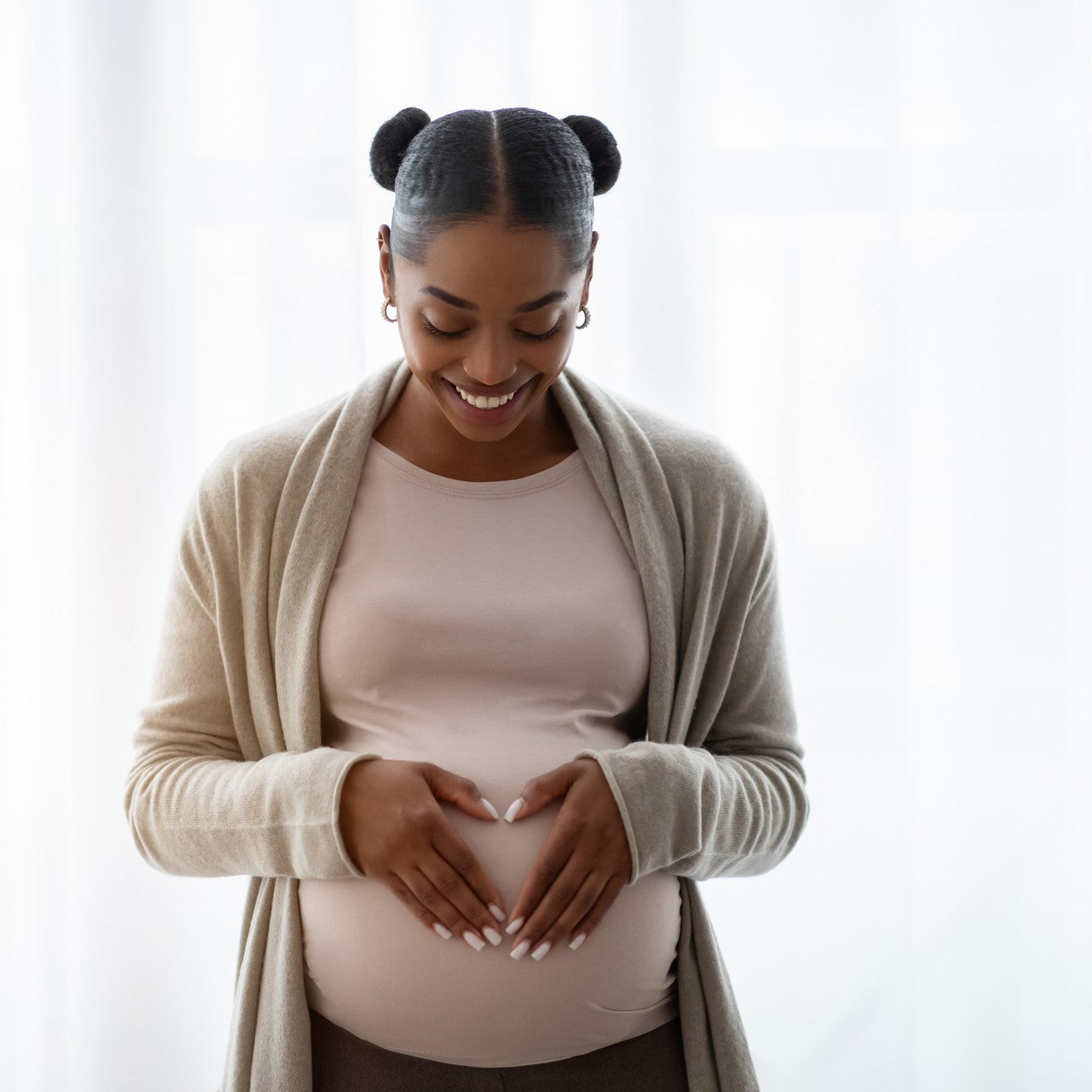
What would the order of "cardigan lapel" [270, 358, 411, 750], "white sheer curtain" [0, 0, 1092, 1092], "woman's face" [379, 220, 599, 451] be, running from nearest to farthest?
"woman's face" [379, 220, 599, 451] < "cardigan lapel" [270, 358, 411, 750] < "white sheer curtain" [0, 0, 1092, 1092]

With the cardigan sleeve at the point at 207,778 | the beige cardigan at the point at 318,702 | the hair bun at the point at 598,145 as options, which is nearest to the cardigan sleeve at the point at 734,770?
the beige cardigan at the point at 318,702

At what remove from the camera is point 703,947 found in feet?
3.26

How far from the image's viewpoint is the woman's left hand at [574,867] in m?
0.88

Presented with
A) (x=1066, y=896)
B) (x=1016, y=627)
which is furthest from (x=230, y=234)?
(x=1066, y=896)

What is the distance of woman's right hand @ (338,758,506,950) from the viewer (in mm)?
871

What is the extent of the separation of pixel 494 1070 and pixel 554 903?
0.14 m

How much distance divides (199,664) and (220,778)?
4.5 inches

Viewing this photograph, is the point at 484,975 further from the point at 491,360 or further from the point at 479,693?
the point at 491,360

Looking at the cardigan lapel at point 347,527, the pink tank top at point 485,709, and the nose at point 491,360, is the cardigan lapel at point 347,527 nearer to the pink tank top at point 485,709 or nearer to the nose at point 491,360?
the pink tank top at point 485,709

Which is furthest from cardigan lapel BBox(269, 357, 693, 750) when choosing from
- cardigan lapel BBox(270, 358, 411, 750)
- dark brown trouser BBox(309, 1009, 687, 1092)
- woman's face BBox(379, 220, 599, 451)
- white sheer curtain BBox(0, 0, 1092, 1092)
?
white sheer curtain BBox(0, 0, 1092, 1092)

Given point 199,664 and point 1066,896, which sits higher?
point 199,664

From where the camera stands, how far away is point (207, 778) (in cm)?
96

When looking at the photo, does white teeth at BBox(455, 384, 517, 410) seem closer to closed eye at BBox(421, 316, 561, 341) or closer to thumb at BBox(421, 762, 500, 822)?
closed eye at BBox(421, 316, 561, 341)

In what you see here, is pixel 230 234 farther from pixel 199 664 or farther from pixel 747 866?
pixel 747 866
